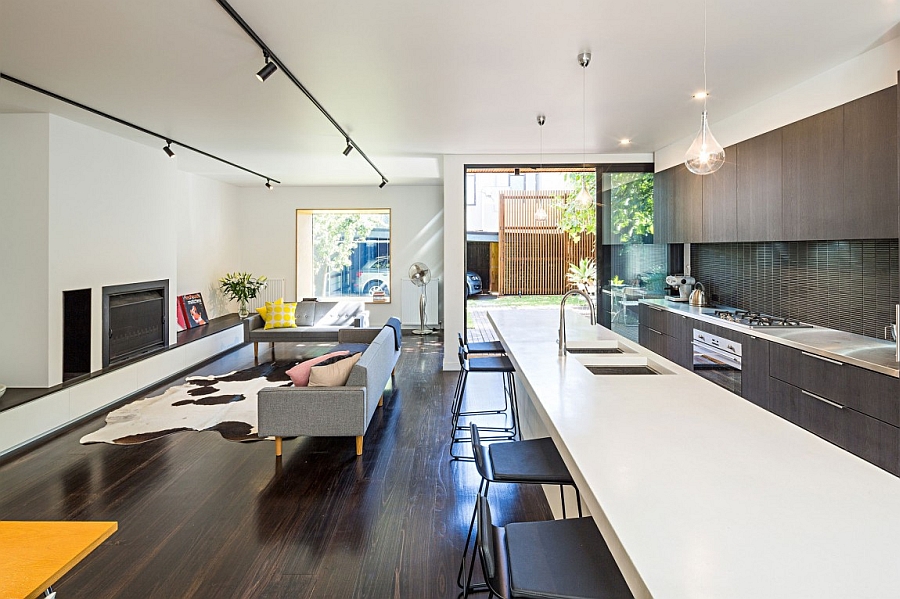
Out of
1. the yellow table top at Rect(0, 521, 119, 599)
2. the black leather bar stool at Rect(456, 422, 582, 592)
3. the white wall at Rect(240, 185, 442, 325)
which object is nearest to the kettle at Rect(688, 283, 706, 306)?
the black leather bar stool at Rect(456, 422, 582, 592)

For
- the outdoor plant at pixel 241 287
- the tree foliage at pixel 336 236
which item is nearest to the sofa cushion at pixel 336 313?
the outdoor plant at pixel 241 287

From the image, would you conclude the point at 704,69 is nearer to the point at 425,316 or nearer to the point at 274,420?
the point at 274,420

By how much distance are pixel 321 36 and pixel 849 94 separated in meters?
3.27

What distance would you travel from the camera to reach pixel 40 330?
4.92 metres

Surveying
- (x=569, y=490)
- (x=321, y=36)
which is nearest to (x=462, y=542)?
(x=569, y=490)

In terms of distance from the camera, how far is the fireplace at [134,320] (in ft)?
18.5

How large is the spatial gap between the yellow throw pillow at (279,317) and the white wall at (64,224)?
1.97m

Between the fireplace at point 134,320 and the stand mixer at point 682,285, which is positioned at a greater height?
the stand mixer at point 682,285

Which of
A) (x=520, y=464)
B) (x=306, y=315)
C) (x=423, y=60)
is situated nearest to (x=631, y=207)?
(x=423, y=60)

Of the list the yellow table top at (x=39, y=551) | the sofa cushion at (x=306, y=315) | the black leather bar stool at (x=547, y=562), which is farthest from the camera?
the sofa cushion at (x=306, y=315)

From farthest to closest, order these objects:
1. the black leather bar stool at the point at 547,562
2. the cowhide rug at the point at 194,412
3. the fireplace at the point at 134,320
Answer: the fireplace at the point at 134,320 → the cowhide rug at the point at 194,412 → the black leather bar stool at the point at 547,562

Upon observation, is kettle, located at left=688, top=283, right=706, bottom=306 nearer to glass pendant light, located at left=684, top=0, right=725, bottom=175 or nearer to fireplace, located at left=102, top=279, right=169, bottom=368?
glass pendant light, located at left=684, top=0, right=725, bottom=175

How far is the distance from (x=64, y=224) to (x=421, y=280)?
5819 millimetres

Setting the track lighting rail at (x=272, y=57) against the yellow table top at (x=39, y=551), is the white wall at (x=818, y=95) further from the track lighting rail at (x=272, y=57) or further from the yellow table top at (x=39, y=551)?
the yellow table top at (x=39, y=551)
